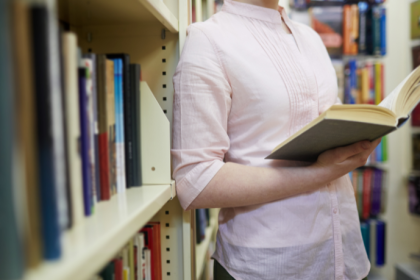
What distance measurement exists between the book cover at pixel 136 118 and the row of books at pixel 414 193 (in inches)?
79.1

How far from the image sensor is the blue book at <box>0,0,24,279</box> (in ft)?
0.70

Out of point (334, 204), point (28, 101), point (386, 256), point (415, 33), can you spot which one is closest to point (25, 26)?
point (28, 101)

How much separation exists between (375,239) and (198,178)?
76.1 inches

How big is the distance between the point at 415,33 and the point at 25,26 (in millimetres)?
2361

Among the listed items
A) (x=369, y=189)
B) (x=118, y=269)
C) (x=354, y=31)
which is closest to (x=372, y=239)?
(x=369, y=189)

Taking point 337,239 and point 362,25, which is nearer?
point 337,239

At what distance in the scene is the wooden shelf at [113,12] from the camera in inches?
21.6

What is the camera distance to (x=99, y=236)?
318mm

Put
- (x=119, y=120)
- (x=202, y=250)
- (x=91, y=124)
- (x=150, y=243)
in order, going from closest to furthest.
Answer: (x=91, y=124) < (x=119, y=120) < (x=150, y=243) < (x=202, y=250)

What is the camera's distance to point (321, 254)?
70 cm

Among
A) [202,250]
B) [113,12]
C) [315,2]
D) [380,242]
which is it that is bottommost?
[380,242]

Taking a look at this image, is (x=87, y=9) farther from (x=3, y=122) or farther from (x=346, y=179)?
(x=346, y=179)

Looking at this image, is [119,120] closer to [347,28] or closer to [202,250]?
[202,250]

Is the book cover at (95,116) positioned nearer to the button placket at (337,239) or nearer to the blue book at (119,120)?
the blue book at (119,120)
